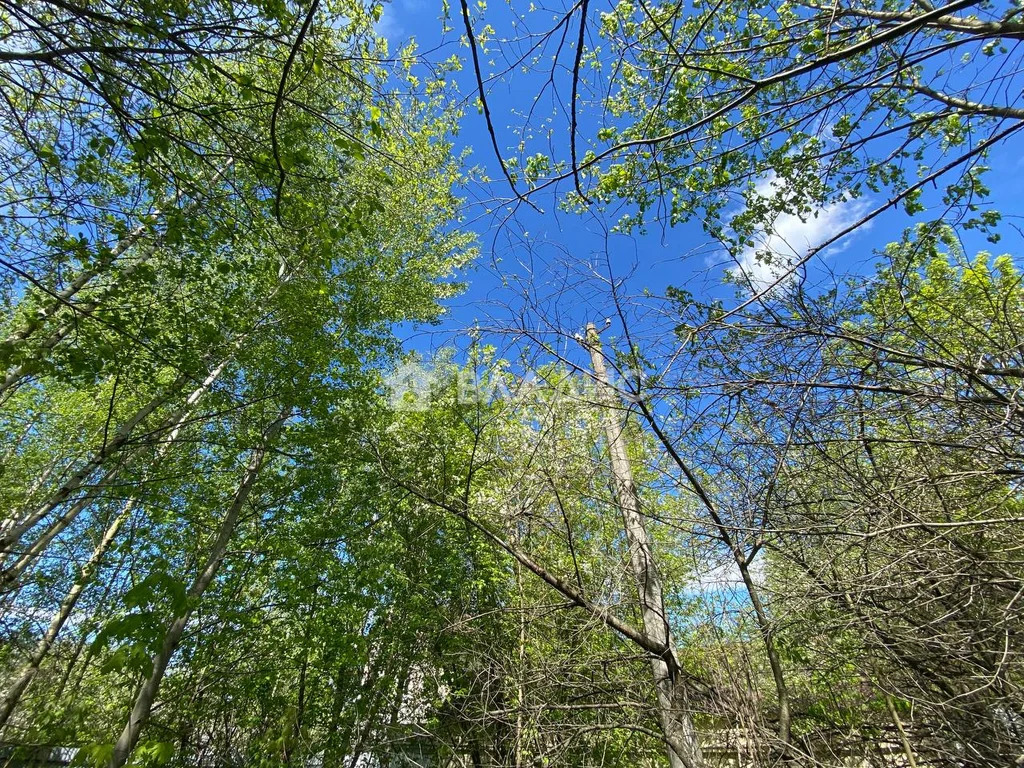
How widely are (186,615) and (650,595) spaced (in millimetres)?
4689

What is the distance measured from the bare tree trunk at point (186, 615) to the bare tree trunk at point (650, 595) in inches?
141

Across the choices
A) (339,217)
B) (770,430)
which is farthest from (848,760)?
(339,217)

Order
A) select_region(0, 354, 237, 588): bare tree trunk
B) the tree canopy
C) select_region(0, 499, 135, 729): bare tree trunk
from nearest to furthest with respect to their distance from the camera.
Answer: the tree canopy
select_region(0, 354, 237, 588): bare tree trunk
select_region(0, 499, 135, 729): bare tree trunk

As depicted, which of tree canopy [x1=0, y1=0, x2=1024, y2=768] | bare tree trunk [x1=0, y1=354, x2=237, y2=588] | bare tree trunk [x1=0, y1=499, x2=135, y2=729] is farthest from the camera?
bare tree trunk [x1=0, y1=499, x2=135, y2=729]

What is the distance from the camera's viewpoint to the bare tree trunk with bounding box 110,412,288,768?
14.5ft

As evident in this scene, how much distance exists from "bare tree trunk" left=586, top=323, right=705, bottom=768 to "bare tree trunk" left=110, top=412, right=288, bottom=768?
3.58 meters

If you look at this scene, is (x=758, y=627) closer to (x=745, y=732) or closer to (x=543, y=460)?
(x=745, y=732)

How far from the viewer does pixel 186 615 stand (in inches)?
194
